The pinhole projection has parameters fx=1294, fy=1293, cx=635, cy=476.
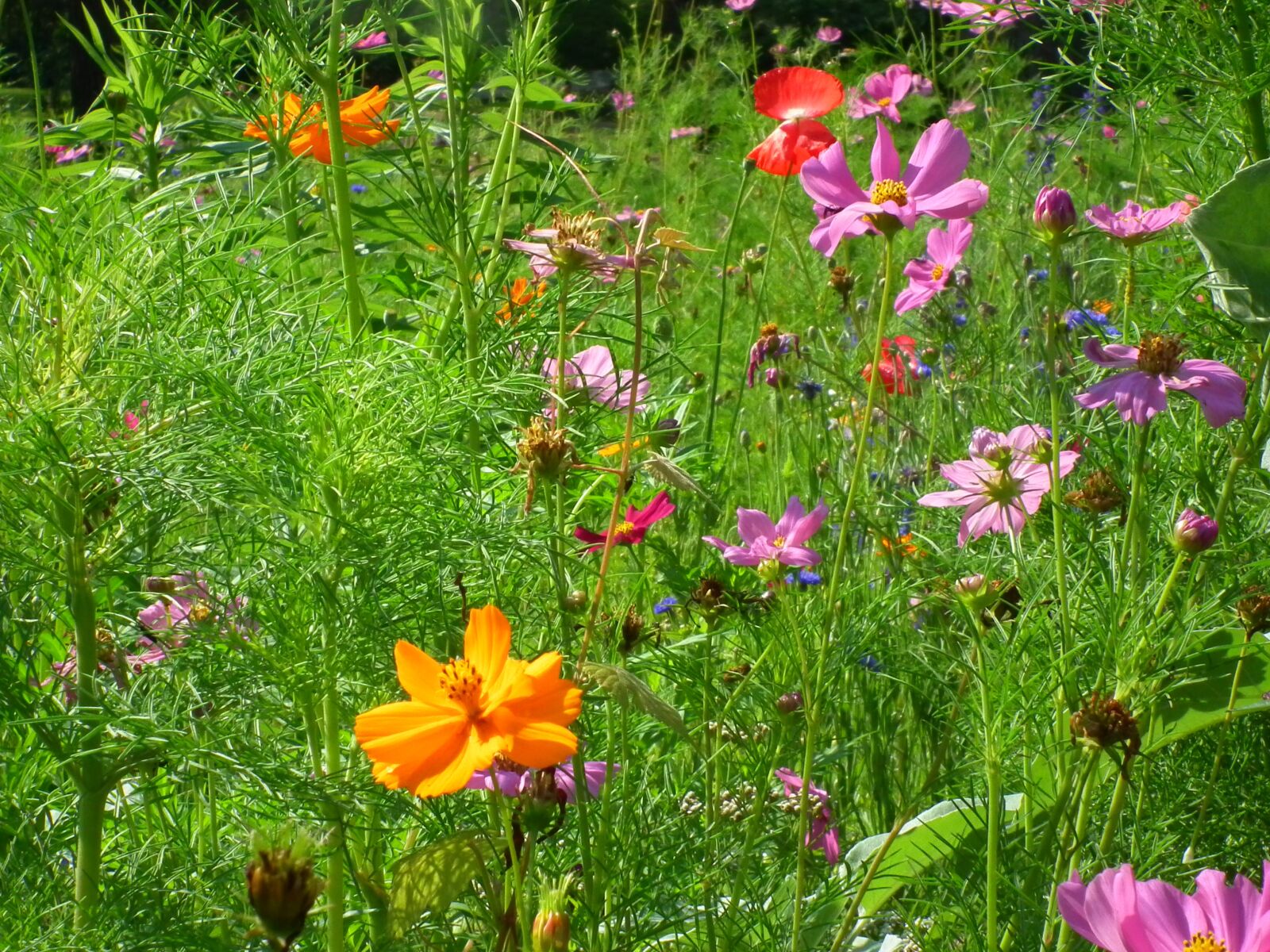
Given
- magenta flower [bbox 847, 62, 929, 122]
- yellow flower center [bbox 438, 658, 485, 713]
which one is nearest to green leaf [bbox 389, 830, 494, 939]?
yellow flower center [bbox 438, 658, 485, 713]

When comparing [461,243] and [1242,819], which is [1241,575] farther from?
[461,243]

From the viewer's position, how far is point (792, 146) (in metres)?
1.41

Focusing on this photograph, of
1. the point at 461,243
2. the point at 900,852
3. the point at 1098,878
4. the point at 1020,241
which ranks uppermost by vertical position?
the point at 461,243

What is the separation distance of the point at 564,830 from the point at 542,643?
0.44 ft

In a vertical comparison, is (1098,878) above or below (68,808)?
above

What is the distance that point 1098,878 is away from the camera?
2.07 feet

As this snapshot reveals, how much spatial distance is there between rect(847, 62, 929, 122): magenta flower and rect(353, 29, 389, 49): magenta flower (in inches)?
22.8

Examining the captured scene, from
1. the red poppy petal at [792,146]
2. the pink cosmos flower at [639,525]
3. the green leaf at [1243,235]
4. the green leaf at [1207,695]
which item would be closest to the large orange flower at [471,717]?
the pink cosmos flower at [639,525]

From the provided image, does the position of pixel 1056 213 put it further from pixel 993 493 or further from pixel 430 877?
pixel 430 877

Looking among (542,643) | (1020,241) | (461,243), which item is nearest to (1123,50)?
(461,243)

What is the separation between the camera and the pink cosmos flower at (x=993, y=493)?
3.19 ft

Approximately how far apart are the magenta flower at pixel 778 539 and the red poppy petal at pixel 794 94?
51 cm

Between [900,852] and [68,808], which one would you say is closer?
[68,808]

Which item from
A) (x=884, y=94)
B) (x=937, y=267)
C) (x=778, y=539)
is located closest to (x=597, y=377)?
(x=778, y=539)
